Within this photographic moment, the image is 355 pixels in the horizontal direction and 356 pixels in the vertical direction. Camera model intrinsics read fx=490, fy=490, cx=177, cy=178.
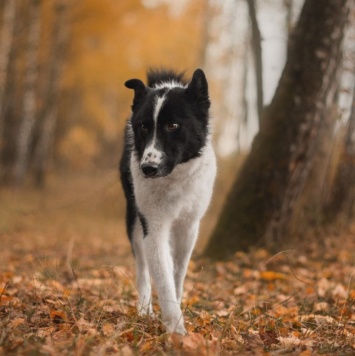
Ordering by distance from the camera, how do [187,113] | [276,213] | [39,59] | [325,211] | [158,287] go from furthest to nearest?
[39,59]
[325,211]
[276,213]
[187,113]
[158,287]

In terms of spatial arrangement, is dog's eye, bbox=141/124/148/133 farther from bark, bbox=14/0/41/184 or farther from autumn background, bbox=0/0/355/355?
bark, bbox=14/0/41/184

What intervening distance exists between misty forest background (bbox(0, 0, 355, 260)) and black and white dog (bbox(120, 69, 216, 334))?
490 millimetres

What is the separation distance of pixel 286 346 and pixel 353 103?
697 centimetres

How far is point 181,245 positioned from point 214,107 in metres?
1.80

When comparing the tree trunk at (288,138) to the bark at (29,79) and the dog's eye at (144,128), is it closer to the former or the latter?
the dog's eye at (144,128)

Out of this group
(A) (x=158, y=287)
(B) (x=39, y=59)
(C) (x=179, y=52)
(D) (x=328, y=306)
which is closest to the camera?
(A) (x=158, y=287)

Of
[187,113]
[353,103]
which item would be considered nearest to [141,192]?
→ [187,113]

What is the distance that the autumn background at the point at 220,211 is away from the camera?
3480 millimetres

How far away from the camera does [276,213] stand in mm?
6785

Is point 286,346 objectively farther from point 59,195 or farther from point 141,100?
point 59,195

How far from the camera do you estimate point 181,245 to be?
4.37 metres

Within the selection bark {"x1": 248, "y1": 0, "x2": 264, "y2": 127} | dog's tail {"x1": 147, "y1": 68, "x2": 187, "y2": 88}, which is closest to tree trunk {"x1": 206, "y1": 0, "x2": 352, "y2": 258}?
dog's tail {"x1": 147, "y1": 68, "x2": 187, "y2": 88}

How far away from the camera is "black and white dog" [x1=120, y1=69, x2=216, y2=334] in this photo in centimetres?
369

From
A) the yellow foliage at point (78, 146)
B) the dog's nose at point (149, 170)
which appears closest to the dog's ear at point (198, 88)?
the dog's nose at point (149, 170)
